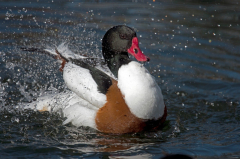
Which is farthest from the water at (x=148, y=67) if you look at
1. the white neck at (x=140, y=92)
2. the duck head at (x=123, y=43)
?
the duck head at (x=123, y=43)

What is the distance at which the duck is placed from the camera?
4.64 metres

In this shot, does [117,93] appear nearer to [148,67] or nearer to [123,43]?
[123,43]

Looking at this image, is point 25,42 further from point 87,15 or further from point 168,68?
point 168,68

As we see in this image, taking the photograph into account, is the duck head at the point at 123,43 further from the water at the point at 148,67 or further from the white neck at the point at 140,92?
the water at the point at 148,67

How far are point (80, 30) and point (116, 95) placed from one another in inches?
166

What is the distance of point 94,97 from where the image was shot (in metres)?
4.79

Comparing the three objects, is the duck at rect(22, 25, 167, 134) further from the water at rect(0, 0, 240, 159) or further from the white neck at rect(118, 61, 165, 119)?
the water at rect(0, 0, 240, 159)

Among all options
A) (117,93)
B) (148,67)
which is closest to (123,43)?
(117,93)

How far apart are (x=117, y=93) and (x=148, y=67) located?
9.03 feet

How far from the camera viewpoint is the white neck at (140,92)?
181 inches

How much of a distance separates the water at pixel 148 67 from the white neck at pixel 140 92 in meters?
0.34

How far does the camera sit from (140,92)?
15.1ft

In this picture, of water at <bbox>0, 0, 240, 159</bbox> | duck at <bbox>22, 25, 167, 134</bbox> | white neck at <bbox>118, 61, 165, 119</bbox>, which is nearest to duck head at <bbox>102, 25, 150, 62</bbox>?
duck at <bbox>22, 25, 167, 134</bbox>

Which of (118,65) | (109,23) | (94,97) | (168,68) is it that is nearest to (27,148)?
(94,97)
